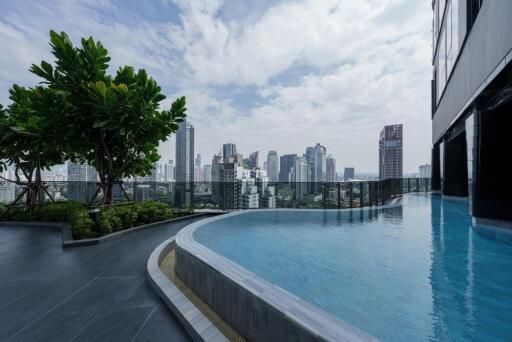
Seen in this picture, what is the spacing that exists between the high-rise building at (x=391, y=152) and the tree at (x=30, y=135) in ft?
132

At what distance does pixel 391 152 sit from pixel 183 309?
1699 inches

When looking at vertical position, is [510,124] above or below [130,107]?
below

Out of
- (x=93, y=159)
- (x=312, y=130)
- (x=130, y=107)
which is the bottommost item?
(x=93, y=159)

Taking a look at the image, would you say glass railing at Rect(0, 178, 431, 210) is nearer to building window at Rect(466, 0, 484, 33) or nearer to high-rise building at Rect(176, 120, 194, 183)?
building window at Rect(466, 0, 484, 33)

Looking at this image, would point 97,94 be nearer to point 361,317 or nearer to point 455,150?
point 361,317

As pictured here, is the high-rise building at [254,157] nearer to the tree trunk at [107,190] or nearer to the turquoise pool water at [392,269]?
the turquoise pool water at [392,269]

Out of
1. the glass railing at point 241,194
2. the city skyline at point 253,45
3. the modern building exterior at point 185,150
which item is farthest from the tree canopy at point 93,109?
the modern building exterior at point 185,150

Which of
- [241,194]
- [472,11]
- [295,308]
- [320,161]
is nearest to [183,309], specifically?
[295,308]

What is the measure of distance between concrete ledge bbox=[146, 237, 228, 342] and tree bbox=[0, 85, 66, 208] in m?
6.38

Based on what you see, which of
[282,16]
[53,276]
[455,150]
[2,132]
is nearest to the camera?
[53,276]

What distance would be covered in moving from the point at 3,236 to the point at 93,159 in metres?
3.73

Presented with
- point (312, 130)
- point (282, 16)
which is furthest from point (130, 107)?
point (312, 130)

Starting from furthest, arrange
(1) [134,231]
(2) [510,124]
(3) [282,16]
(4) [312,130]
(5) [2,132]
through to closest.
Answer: (4) [312,130], (3) [282,16], (5) [2,132], (1) [134,231], (2) [510,124]

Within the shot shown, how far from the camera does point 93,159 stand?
9492 millimetres
